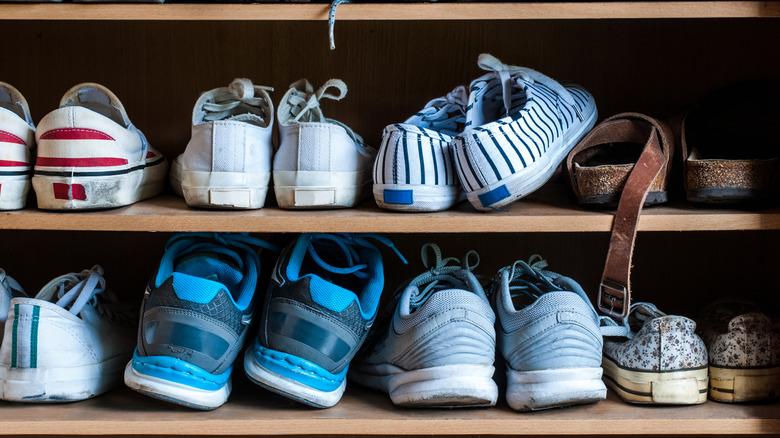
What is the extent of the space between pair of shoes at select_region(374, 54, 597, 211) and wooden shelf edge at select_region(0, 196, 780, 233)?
30mm

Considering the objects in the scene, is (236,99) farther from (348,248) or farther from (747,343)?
(747,343)

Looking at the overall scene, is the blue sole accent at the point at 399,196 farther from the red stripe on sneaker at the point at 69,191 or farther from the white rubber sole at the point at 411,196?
the red stripe on sneaker at the point at 69,191

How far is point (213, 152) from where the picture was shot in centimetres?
95

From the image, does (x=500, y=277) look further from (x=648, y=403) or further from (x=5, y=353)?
(x=5, y=353)

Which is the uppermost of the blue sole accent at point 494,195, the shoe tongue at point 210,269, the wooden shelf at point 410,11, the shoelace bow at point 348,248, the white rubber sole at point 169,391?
the wooden shelf at point 410,11

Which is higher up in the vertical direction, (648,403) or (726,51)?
(726,51)

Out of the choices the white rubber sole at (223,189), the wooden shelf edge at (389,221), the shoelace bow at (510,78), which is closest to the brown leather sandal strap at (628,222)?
the wooden shelf edge at (389,221)

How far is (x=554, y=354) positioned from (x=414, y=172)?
324mm

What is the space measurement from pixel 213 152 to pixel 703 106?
806 mm

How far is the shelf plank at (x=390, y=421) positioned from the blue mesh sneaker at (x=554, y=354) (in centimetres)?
4

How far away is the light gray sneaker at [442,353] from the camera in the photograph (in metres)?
0.94

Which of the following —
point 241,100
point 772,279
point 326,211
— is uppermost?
point 241,100

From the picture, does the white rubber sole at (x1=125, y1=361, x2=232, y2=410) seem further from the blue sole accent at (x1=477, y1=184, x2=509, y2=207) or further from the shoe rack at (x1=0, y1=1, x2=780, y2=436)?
the blue sole accent at (x1=477, y1=184, x2=509, y2=207)

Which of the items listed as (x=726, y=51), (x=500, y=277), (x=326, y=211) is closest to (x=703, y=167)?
(x=500, y=277)
